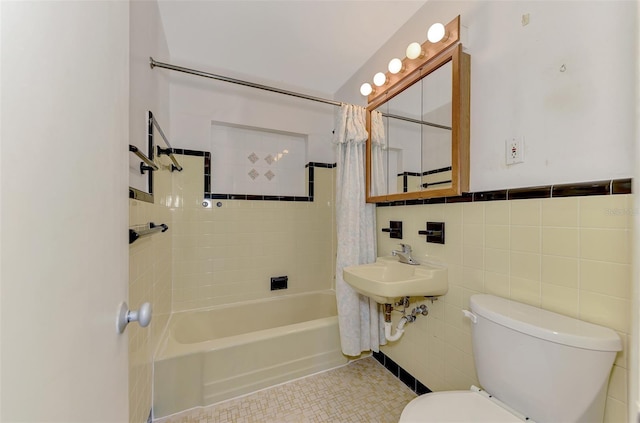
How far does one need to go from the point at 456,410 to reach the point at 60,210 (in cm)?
121

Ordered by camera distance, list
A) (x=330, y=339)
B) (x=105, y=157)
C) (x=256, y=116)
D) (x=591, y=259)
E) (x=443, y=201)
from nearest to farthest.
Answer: (x=105, y=157), (x=591, y=259), (x=443, y=201), (x=330, y=339), (x=256, y=116)

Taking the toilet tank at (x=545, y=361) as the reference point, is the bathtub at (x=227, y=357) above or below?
below

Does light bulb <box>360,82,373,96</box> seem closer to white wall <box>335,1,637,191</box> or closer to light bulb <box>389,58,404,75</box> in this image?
light bulb <box>389,58,404,75</box>

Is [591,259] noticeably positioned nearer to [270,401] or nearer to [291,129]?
[270,401]

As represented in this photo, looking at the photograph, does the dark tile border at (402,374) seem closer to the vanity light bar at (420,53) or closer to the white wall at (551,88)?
the white wall at (551,88)

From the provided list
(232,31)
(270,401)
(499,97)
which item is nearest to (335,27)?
(232,31)

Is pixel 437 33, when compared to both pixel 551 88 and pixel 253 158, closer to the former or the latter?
pixel 551 88

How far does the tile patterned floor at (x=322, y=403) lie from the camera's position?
138 cm

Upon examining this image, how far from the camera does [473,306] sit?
102cm

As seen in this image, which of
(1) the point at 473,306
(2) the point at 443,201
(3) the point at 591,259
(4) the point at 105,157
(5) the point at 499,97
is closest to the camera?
(4) the point at 105,157

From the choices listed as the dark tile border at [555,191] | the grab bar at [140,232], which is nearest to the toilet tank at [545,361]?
the dark tile border at [555,191]

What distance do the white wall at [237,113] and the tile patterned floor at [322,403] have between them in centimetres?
184

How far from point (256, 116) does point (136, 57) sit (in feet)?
3.84

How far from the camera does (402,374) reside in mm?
1668
